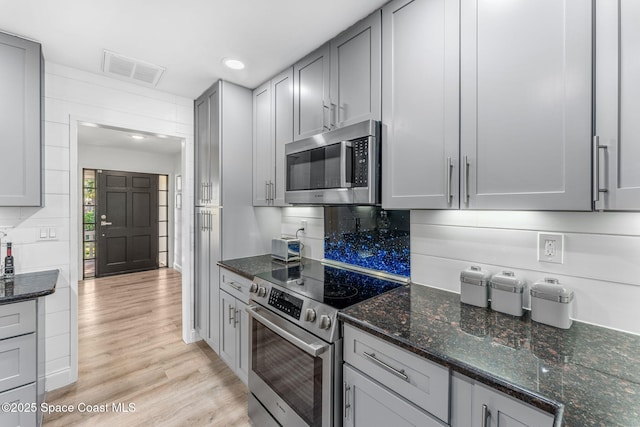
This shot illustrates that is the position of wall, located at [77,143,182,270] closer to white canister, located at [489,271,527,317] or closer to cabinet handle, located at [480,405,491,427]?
white canister, located at [489,271,527,317]

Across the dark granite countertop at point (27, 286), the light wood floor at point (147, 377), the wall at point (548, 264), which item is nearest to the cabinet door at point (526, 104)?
the wall at point (548, 264)

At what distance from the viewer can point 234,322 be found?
2.23 meters

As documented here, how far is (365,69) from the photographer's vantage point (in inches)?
64.7

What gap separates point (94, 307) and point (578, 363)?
4872mm

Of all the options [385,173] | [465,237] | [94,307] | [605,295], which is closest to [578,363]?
[605,295]

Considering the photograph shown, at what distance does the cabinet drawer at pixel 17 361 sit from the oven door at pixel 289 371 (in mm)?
1236

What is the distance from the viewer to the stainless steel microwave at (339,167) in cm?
154

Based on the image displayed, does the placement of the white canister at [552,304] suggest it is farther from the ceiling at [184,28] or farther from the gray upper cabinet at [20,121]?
the gray upper cabinet at [20,121]

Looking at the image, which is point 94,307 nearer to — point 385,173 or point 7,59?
point 7,59

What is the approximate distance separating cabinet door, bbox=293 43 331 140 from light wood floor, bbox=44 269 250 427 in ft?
6.59

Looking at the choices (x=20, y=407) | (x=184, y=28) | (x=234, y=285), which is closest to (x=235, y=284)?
(x=234, y=285)

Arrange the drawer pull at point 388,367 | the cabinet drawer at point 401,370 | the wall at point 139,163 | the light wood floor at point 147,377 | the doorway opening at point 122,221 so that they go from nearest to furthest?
1. the cabinet drawer at point 401,370
2. the drawer pull at point 388,367
3. the light wood floor at point 147,377
4. the wall at point 139,163
5. the doorway opening at point 122,221

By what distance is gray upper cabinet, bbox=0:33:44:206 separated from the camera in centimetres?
185

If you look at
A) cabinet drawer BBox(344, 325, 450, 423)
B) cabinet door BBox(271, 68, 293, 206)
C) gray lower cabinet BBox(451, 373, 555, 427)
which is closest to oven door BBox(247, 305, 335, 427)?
cabinet drawer BBox(344, 325, 450, 423)
